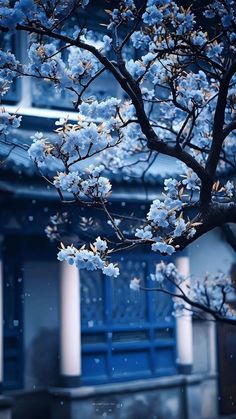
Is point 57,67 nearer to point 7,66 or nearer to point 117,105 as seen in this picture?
point 7,66

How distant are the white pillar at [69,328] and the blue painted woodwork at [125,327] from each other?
0.37m

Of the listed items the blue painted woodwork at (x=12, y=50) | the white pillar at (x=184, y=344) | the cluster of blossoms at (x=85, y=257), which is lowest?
the white pillar at (x=184, y=344)

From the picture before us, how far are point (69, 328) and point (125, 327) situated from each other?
1.41 meters

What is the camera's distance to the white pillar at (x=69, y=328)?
1139 centimetres

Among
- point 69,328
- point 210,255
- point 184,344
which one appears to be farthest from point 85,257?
point 210,255

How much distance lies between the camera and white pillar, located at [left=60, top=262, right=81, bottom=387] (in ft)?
37.4

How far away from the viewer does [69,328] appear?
37.5ft

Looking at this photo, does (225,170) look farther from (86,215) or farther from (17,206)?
(17,206)

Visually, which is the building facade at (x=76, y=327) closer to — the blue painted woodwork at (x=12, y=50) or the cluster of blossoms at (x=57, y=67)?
the blue painted woodwork at (x=12, y=50)

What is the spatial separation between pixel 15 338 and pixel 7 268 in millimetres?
1197

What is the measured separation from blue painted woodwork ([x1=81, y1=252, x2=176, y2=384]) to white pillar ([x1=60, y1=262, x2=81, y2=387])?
366mm

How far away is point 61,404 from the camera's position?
11.4m

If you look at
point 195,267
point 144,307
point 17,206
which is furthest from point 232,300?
point 17,206

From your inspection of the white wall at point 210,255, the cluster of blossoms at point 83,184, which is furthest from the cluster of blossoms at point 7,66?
the white wall at point 210,255
